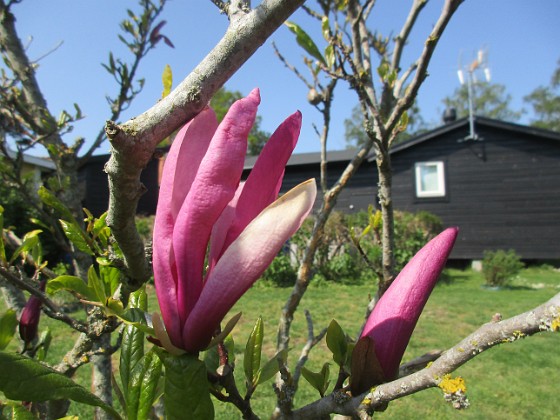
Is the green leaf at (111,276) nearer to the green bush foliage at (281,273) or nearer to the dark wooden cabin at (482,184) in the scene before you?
the green bush foliage at (281,273)

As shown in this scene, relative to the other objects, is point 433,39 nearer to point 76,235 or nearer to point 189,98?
point 189,98

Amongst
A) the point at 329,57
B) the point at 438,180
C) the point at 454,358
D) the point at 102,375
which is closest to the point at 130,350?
the point at 454,358

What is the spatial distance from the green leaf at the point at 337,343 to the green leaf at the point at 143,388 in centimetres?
30

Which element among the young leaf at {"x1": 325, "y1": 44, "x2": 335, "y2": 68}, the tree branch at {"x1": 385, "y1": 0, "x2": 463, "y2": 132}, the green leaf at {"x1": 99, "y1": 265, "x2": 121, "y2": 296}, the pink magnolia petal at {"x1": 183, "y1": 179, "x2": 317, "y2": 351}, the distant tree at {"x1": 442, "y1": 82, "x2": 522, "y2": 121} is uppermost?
the distant tree at {"x1": 442, "y1": 82, "x2": 522, "y2": 121}

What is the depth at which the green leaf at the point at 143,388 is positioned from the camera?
0.77 meters

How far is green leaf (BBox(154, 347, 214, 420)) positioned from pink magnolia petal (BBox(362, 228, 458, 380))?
0.89ft

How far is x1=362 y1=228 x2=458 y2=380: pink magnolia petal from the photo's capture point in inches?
27.9

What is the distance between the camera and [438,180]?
14.6m

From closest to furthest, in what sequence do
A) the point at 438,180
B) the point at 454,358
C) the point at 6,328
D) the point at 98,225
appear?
the point at 454,358 < the point at 98,225 < the point at 6,328 < the point at 438,180

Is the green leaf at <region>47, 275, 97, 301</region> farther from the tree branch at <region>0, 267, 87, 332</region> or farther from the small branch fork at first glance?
the small branch fork

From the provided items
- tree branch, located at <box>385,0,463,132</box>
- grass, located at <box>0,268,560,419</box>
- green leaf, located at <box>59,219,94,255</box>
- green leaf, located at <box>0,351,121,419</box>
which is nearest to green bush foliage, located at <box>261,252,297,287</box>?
grass, located at <box>0,268,560,419</box>

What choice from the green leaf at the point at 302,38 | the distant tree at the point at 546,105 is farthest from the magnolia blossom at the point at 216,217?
the distant tree at the point at 546,105

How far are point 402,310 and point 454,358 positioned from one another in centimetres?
14

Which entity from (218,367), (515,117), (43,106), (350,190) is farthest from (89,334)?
(515,117)
